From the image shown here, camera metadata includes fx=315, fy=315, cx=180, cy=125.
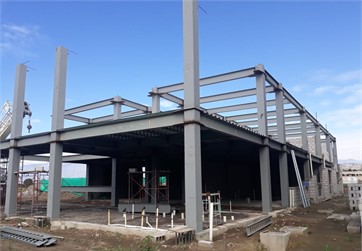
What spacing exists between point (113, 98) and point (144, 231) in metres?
15.7

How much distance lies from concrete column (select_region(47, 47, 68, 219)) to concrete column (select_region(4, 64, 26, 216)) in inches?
152

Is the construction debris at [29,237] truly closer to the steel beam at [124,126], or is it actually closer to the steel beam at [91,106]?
the steel beam at [124,126]

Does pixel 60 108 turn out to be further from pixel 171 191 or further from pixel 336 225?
pixel 171 191

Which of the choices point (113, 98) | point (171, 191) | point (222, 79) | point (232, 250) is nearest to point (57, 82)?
point (113, 98)

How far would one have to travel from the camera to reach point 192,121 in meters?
12.3

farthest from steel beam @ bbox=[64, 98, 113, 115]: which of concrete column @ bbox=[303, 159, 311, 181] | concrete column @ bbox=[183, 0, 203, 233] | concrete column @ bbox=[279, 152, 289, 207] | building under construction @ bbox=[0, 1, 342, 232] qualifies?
concrete column @ bbox=[303, 159, 311, 181]

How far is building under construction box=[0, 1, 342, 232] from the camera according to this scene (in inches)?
502

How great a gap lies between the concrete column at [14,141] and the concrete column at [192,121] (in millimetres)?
13014

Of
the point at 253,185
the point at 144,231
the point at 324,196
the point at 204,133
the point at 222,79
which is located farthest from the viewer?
the point at 253,185

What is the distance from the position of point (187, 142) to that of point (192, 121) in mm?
853

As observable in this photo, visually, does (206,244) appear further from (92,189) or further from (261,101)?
(92,189)

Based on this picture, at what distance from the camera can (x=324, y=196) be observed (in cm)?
3316

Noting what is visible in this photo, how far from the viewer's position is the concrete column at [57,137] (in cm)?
1722

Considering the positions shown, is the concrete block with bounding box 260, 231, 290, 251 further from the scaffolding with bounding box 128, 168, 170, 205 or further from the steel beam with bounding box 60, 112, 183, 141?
the scaffolding with bounding box 128, 168, 170, 205
